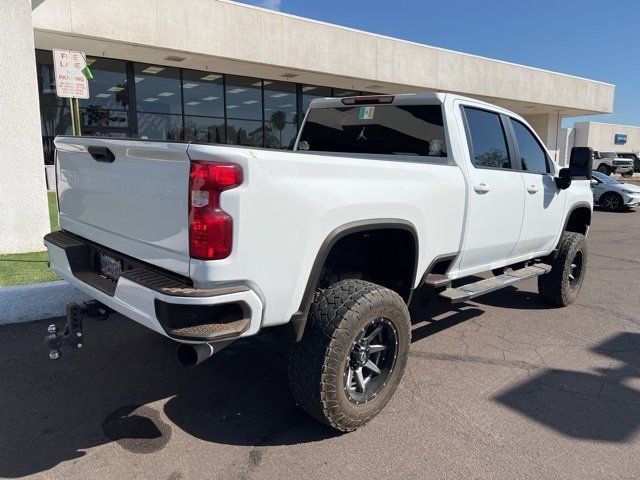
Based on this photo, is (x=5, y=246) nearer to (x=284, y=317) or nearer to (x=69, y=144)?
(x=69, y=144)

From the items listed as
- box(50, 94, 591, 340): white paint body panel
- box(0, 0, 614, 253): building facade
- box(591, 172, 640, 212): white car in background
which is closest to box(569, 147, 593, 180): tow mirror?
box(50, 94, 591, 340): white paint body panel

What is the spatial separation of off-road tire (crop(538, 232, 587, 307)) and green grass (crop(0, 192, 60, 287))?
17.8ft

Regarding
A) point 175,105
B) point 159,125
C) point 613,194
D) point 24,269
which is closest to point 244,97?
point 175,105

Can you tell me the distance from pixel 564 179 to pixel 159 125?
14424mm

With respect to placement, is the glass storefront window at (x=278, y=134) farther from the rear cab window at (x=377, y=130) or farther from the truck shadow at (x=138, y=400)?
the truck shadow at (x=138, y=400)

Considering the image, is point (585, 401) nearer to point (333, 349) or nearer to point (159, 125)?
point (333, 349)

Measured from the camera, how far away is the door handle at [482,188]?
12.7ft

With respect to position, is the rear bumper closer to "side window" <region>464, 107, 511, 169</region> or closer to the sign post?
"side window" <region>464, 107, 511, 169</region>

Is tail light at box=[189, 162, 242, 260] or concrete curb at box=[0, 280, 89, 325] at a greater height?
tail light at box=[189, 162, 242, 260]

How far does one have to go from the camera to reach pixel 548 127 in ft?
101

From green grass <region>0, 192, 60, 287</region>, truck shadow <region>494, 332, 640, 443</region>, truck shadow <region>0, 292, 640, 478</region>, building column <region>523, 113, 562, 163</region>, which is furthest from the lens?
building column <region>523, 113, 562, 163</region>

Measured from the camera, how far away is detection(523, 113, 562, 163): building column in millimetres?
30766

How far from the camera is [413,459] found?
282cm

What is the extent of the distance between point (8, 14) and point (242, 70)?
11002 millimetres
